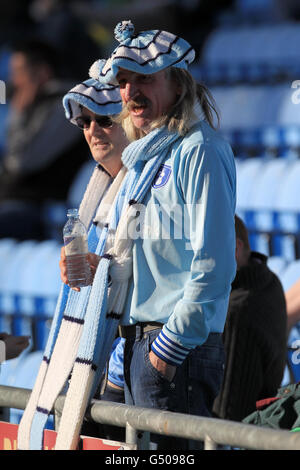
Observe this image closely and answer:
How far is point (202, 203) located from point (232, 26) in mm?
6195

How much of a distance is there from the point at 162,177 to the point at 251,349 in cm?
85

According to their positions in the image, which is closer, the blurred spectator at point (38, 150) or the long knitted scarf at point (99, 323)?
the long knitted scarf at point (99, 323)

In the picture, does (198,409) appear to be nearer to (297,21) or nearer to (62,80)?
(62,80)

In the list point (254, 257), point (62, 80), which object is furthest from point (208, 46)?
point (254, 257)

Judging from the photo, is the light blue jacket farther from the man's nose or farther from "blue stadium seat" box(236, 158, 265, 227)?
"blue stadium seat" box(236, 158, 265, 227)

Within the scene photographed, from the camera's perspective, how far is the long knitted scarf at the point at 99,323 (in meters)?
2.25

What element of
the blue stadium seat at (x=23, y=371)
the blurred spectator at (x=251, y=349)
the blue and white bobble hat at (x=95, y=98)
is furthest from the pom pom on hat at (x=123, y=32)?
the blue stadium seat at (x=23, y=371)

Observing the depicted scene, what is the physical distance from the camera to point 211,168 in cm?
217

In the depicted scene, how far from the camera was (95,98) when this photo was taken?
8.56 feet

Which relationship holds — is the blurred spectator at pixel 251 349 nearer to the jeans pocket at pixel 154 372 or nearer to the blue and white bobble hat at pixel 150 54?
the jeans pocket at pixel 154 372

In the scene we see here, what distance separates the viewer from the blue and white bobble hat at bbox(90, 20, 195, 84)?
90.0 inches

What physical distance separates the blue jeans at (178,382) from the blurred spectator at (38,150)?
163 inches

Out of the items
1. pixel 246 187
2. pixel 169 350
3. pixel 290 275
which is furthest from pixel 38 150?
pixel 169 350

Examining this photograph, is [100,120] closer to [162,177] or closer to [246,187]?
[162,177]
